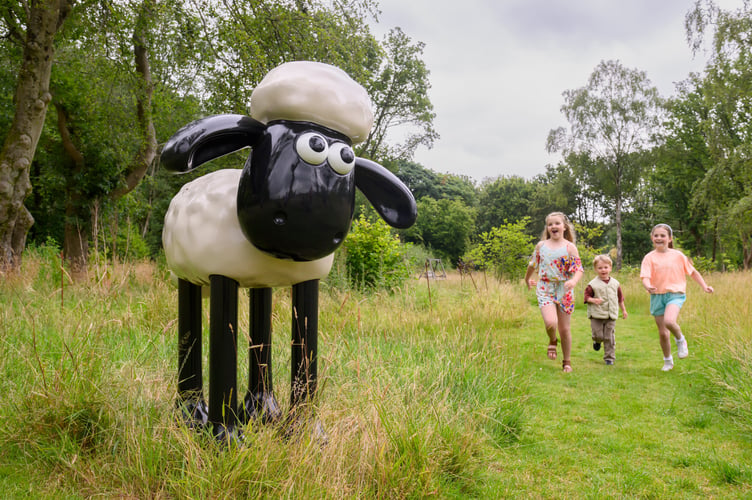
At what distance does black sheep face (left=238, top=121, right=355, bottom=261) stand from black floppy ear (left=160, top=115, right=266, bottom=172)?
0.09m

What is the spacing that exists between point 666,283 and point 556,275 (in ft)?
3.51

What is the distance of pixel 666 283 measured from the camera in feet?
15.9

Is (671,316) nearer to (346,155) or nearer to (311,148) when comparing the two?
(346,155)

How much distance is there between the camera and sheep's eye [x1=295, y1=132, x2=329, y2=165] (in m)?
2.01

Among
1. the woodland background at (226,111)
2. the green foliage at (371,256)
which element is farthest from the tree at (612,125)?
the green foliage at (371,256)

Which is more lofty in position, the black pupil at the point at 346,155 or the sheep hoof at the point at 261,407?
the black pupil at the point at 346,155

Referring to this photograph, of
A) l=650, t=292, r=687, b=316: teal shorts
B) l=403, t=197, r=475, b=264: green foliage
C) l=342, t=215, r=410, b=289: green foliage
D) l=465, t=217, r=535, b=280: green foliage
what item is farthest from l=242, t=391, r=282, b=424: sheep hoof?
l=403, t=197, r=475, b=264: green foliage

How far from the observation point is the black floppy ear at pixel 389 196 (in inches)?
96.4

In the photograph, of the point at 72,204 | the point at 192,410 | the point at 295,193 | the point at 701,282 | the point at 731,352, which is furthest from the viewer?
the point at 72,204

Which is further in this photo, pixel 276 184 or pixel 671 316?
pixel 671 316

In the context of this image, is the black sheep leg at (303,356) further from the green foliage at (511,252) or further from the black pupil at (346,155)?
the green foliage at (511,252)

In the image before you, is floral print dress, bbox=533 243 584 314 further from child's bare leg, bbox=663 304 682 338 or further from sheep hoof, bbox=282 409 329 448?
sheep hoof, bbox=282 409 329 448

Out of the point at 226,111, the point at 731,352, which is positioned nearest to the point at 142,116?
the point at 226,111

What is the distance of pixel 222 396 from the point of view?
2.12 metres
